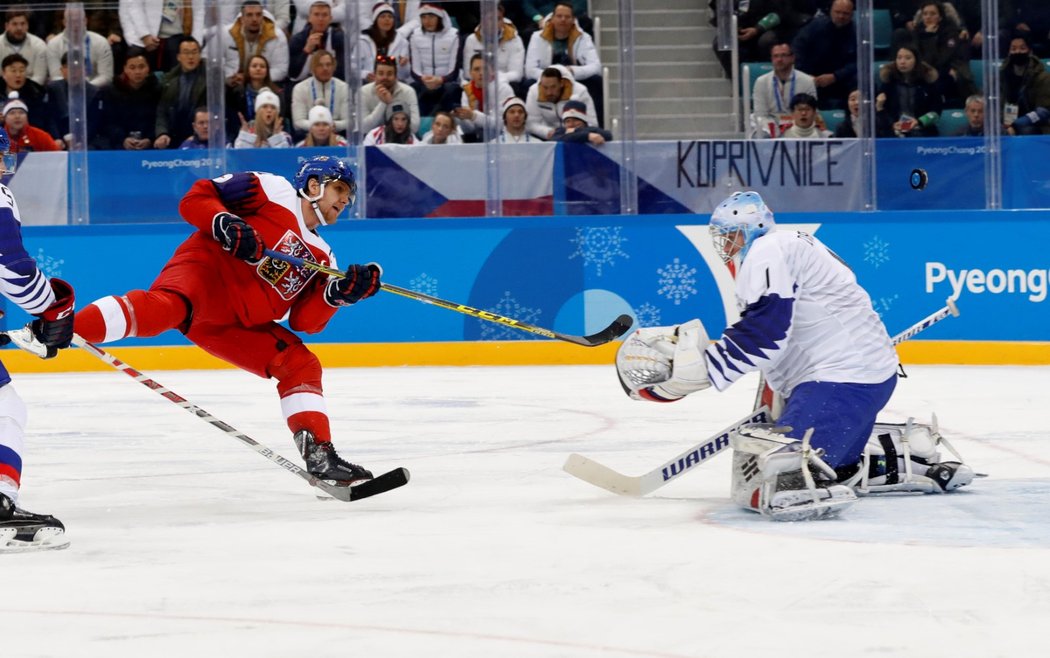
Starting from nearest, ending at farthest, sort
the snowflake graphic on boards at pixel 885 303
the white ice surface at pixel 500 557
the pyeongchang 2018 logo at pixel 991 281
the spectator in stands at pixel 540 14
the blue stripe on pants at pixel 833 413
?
the white ice surface at pixel 500 557
the blue stripe on pants at pixel 833 413
the pyeongchang 2018 logo at pixel 991 281
the snowflake graphic on boards at pixel 885 303
the spectator in stands at pixel 540 14

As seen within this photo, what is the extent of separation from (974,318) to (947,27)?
5.49 feet

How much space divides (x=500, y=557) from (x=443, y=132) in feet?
17.8

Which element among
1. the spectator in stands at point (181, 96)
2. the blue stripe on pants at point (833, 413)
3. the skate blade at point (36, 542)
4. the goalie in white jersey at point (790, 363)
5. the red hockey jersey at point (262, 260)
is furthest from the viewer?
the spectator in stands at point (181, 96)

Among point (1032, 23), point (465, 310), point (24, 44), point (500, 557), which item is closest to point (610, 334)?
point (465, 310)

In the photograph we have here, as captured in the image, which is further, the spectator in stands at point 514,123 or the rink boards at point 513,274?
the spectator in stands at point 514,123

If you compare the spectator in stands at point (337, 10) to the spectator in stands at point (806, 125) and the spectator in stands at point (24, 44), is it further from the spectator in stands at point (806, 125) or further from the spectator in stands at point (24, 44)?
the spectator in stands at point (806, 125)

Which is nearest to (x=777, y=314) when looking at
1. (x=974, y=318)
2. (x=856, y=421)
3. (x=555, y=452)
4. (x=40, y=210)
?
(x=856, y=421)

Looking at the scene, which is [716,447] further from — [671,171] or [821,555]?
[671,171]

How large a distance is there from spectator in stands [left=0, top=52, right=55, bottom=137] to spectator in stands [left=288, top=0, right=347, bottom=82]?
1390 millimetres

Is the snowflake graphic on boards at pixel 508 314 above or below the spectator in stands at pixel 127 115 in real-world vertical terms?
below

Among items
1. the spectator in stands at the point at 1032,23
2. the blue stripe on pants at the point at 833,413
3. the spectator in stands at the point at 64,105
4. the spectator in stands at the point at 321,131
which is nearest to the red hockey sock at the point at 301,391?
the blue stripe on pants at the point at 833,413

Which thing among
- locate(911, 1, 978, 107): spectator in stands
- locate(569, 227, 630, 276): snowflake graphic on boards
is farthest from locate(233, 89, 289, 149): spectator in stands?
locate(911, 1, 978, 107): spectator in stands

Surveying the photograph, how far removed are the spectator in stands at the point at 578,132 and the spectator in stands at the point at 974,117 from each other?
2032mm

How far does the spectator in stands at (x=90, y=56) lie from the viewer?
8.66 metres
